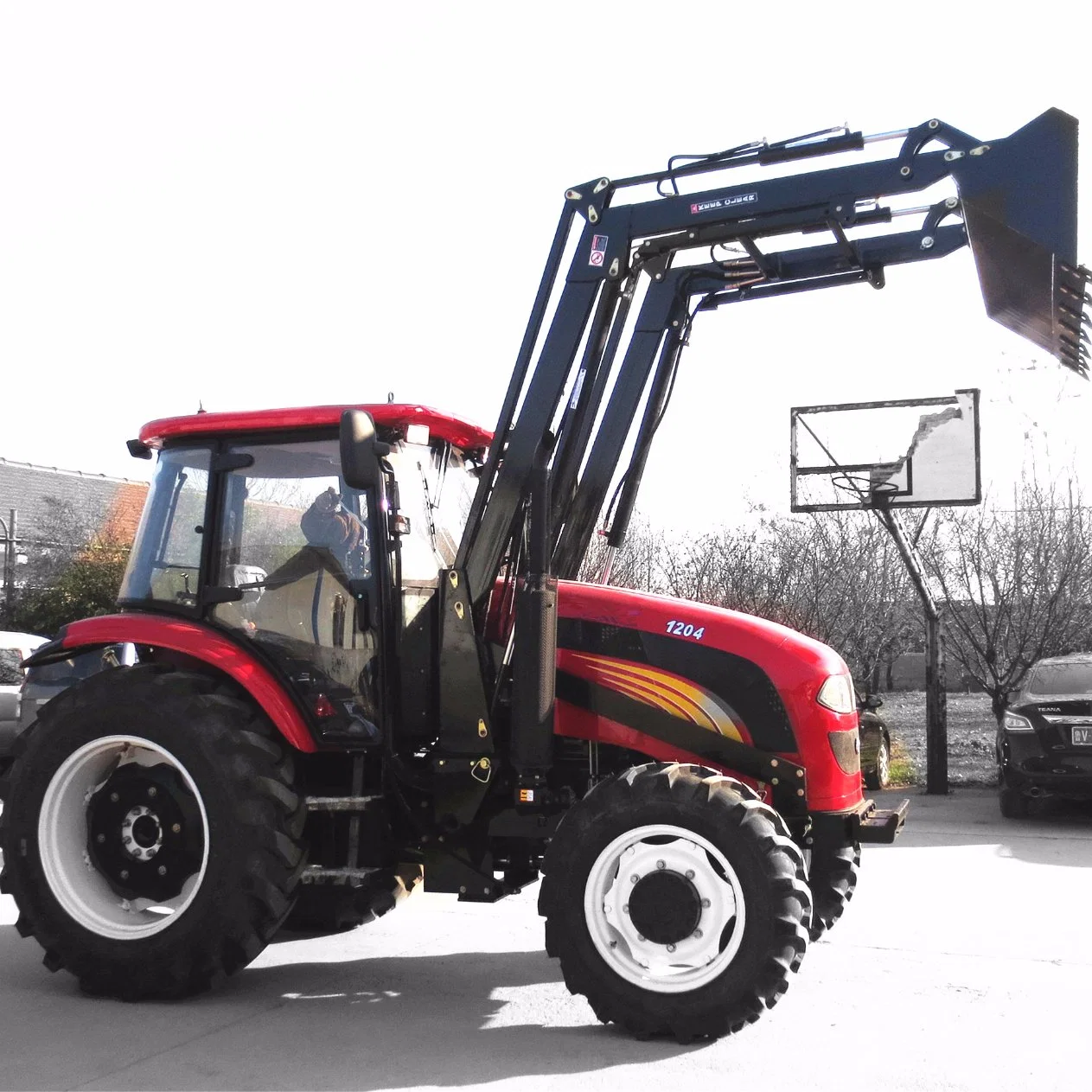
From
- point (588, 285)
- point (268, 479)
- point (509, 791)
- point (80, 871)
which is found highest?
point (588, 285)

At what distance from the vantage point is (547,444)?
18.4ft

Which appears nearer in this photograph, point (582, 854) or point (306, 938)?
point (582, 854)

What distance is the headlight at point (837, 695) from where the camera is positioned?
5145mm

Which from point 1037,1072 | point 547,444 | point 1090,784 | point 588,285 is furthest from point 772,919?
point 1090,784

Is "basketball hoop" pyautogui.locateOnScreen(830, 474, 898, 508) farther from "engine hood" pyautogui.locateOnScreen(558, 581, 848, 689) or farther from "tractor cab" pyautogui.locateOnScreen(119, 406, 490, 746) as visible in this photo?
"tractor cab" pyautogui.locateOnScreen(119, 406, 490, 746)

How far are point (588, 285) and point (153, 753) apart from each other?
2767mm

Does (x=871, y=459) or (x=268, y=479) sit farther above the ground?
(x=871, y=459)

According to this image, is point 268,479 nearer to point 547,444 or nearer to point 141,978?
point 547,444

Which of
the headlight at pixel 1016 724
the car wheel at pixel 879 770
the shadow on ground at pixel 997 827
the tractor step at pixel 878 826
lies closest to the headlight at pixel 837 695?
the tractor step at pixel 878 826

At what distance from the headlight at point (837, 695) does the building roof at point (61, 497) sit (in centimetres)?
2243

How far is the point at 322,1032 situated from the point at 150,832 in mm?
1189

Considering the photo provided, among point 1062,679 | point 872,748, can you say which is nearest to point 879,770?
point 872,748

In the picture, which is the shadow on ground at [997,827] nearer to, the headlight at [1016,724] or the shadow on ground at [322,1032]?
the headlight at [1016,724]

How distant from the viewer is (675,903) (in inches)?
185
